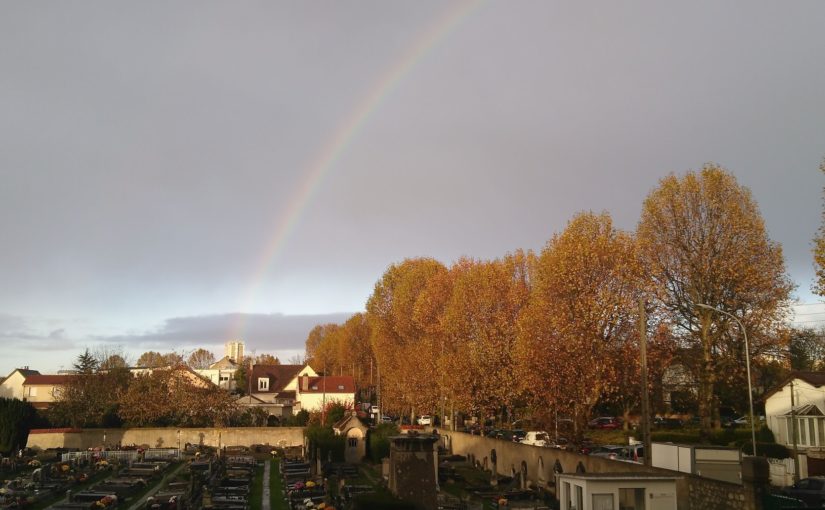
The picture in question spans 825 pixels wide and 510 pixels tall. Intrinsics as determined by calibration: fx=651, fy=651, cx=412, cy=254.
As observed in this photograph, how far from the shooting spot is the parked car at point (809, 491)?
2764 cm

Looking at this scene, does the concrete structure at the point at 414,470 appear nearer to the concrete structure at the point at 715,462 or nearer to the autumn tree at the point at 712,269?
the concrete structure at the point at 715,462

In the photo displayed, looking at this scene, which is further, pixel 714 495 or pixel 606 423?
pixel 606 423

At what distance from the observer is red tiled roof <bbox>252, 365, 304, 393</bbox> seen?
319 feet

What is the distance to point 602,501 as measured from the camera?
2097 centimetres

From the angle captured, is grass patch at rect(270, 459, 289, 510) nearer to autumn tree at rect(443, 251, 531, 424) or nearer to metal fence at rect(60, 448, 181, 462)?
metal fence at rect(60, 448, 181, 462)

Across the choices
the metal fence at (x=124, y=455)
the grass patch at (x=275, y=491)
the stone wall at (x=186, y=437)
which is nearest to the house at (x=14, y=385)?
the stone wall at (x=186, y=437)

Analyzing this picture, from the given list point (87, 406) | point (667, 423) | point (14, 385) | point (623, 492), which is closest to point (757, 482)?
point (623, 492)

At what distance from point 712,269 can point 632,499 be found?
68.3 feet

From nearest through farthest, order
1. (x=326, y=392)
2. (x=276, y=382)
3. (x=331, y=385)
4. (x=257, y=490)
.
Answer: (x=257, y=490) → (x=326, y=392) → (x=331, y=385) → (x=276, y=382)

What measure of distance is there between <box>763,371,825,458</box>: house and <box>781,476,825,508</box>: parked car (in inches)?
448

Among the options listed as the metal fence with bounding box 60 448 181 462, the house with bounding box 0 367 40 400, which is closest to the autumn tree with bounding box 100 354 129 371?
the house with bounding box 0 367 40 400

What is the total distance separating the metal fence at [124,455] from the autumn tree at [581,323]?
106ft

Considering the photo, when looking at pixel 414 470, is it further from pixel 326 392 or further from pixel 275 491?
pixel 326 392

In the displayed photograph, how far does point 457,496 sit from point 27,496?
22.4 meters
